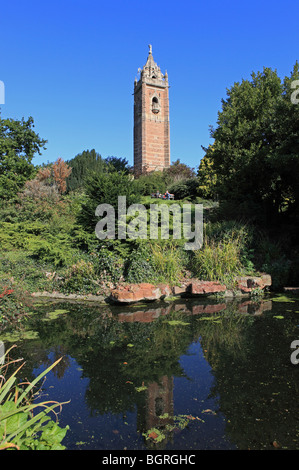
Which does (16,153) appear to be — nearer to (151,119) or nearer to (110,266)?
(110,266)

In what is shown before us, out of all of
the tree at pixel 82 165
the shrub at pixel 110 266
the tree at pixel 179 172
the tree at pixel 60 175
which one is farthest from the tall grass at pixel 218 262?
the tree at pixel 82 165

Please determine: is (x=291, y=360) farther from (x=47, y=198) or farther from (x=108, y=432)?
(x=47, y=198)

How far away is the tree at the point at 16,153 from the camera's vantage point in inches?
722

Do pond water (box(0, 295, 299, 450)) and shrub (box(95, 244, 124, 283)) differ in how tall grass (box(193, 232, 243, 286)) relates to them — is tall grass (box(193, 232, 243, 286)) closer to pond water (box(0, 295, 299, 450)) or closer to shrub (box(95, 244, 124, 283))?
pond water (box(0, 295, 299, 450))

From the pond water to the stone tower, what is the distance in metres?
34.9

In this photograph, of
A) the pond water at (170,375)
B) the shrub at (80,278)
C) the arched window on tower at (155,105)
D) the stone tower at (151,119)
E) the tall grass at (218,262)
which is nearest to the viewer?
the pond water at (170,375)

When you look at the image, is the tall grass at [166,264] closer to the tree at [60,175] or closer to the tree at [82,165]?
the tree at [60,175]

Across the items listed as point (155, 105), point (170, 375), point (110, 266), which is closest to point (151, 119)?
point (155, 105)

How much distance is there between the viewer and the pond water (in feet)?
8.00

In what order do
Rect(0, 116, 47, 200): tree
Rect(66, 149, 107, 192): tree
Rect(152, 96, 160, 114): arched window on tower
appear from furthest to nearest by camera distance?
Rect(152, 96, 160, 114): arched window on tower < Rect(66, 149, 107, 192): tree < Rect(0, 116, 47, 200): tree

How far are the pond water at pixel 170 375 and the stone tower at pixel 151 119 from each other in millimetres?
34947

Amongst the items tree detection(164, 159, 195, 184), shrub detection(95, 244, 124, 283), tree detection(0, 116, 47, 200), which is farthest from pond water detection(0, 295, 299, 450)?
tree detection(164, 159, 195, 184)

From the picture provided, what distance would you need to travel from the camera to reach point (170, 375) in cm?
350

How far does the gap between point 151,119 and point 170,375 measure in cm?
4131
